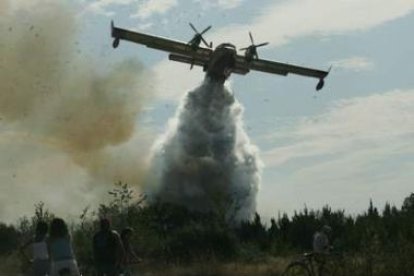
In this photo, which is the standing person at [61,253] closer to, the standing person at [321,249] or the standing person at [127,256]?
the standing person at [127,256]

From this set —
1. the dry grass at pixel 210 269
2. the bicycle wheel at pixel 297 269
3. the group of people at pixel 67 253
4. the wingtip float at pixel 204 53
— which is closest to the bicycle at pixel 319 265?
the bicycle wheel at pixel 297 269

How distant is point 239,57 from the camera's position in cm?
4256

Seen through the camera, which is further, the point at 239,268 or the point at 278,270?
the point at 239,268

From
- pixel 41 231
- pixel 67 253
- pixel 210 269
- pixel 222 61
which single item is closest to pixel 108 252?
pixel 67 253

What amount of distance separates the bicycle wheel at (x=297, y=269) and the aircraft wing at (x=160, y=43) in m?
24.4

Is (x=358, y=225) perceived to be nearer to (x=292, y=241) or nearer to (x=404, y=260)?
(x=292, y=241)

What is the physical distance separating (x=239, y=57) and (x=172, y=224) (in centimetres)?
985

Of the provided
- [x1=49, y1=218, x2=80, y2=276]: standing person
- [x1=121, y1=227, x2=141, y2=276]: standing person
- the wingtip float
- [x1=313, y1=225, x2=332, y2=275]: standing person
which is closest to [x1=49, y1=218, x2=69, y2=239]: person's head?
[x1=49, y1=218, x2=80, y2=276]: standing person

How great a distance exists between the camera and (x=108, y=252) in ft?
46.5

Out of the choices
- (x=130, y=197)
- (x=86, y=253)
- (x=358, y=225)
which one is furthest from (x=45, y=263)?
(x=358, y=225)

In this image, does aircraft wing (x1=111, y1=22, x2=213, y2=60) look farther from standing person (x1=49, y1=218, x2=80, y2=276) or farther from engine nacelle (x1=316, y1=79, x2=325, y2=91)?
standing person (x1=49, y1=218, x2=80, y2=276)

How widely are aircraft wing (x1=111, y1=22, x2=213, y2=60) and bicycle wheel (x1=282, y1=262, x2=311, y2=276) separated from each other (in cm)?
2437

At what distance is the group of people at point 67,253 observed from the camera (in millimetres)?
13852

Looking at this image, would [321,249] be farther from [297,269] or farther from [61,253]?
[61,253]
